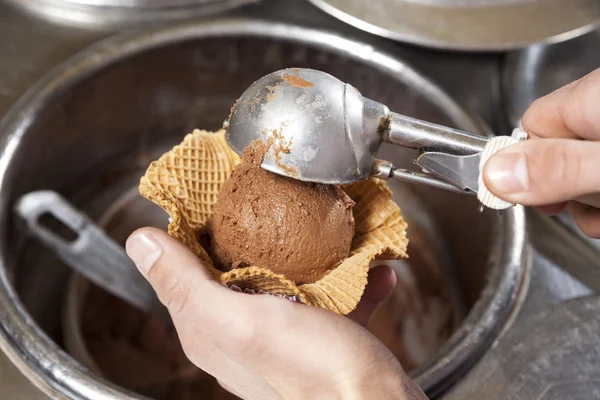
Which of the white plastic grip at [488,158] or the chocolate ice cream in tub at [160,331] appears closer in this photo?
the white plastic grip at [488,158]

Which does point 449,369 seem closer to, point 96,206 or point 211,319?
point 211,319

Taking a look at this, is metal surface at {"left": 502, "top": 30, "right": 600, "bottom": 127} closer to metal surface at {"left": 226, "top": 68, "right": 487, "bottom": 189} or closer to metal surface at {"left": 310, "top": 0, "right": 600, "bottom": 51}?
metal surface at {"left": 310, "top": 0, "right": 600, "bottom": 51}

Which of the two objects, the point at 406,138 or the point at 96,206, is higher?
the point at 406,138

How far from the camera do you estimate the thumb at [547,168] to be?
659 mm

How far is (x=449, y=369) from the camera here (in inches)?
33.9

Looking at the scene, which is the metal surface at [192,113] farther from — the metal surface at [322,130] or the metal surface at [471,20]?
the metal surface at [322,130]

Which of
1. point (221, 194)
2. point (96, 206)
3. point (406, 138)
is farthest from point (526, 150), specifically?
point (96, 206)

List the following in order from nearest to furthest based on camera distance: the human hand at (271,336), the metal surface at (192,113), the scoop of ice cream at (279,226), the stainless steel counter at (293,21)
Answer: the human hand at (271,336)
the scoop of ice cream at (279,226)
the metal surface at (192,113)
the stainless steel counter at (293,21)

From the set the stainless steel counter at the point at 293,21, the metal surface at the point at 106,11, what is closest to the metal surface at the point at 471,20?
the stainless steel counter at the point at 293,21

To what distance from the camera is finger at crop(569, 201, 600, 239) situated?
3.02 ft

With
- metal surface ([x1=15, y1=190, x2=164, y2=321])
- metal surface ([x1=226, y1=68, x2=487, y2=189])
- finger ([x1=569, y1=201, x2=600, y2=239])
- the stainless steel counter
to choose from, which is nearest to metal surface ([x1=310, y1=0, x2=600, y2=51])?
the stainless steel counter

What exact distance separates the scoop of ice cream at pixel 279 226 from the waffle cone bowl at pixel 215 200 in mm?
24

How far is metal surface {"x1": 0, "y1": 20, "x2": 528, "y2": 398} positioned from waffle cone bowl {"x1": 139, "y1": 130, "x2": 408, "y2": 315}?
0.21 metres

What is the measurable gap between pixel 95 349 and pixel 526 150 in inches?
34.4
